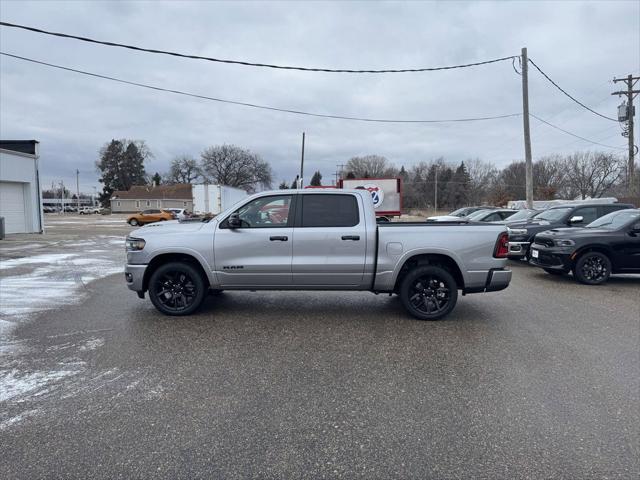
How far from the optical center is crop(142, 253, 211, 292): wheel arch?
19.0 ft

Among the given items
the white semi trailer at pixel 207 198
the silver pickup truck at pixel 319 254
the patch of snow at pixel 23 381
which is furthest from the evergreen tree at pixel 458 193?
the patch of snow at pixel 23 381

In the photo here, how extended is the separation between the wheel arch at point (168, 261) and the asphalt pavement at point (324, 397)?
551 millimetres

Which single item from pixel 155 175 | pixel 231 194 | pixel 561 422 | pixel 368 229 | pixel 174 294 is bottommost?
pixel 561 422

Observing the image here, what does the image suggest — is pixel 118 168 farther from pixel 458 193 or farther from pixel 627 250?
pixel 627 250

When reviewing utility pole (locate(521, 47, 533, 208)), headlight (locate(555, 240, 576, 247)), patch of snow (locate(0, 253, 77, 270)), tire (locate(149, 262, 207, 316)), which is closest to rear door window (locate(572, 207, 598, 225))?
headlight (locate(555, 240, 576, 247))

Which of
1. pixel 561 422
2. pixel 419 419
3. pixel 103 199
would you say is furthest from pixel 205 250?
pixel 103 199

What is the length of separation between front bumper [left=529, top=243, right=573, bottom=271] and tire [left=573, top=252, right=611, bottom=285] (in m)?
0.20

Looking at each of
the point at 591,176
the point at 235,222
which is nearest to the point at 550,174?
the point at 591,176

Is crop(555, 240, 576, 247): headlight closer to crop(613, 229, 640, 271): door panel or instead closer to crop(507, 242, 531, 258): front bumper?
crop(613, 229, 640, 271): door panel

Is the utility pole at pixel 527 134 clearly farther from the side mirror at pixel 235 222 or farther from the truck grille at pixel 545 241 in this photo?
the side mirror at pixel 235 222

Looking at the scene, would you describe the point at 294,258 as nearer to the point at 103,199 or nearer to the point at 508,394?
the point at 508,394

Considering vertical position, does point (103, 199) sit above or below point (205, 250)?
above

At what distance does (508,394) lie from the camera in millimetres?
3479

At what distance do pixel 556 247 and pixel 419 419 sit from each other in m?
7.21
